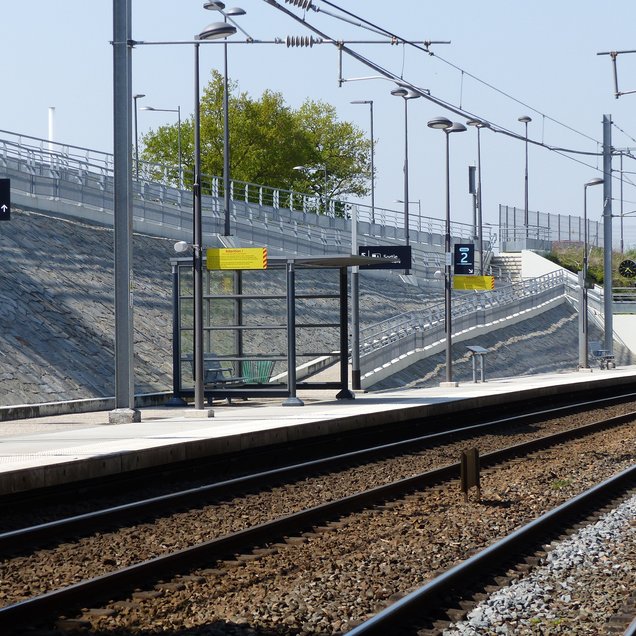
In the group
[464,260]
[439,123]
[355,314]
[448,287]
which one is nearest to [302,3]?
[355,314]

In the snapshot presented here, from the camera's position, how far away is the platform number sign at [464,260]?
35719 millimetres

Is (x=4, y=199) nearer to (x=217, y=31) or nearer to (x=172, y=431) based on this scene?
(x=172, y=431)

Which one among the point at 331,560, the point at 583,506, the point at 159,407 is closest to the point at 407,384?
the point at 159,407

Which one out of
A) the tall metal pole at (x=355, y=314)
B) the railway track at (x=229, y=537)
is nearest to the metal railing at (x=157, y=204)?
the tall metal pole at (x=355, y=314)

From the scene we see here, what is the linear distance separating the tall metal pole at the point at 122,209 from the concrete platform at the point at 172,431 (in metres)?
0.65

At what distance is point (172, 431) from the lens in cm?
1817

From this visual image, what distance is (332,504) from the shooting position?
1184cm

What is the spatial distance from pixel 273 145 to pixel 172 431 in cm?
6394

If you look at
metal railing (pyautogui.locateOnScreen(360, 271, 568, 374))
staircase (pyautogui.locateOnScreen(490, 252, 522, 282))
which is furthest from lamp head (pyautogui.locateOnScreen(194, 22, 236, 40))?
staircase (pyautogui.locateOnScreen(490, 252, 522, 282))

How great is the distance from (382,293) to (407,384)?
45.0ft

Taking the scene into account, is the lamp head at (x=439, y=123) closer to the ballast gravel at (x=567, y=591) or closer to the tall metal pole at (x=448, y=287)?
the tall metal pole at (x=448, y=287)

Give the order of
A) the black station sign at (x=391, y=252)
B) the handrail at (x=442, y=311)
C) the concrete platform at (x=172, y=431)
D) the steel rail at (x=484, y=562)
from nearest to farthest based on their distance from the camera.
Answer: the steel rail at (x=484, y=562) < the concrete platform at (x=172, y=431) < the black station sign at (x=391, y=252) < the handrail at (x=442, y=311)

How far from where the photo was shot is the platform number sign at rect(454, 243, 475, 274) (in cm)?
3572

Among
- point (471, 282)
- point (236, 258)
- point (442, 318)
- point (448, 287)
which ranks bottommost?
point (442, 318)
